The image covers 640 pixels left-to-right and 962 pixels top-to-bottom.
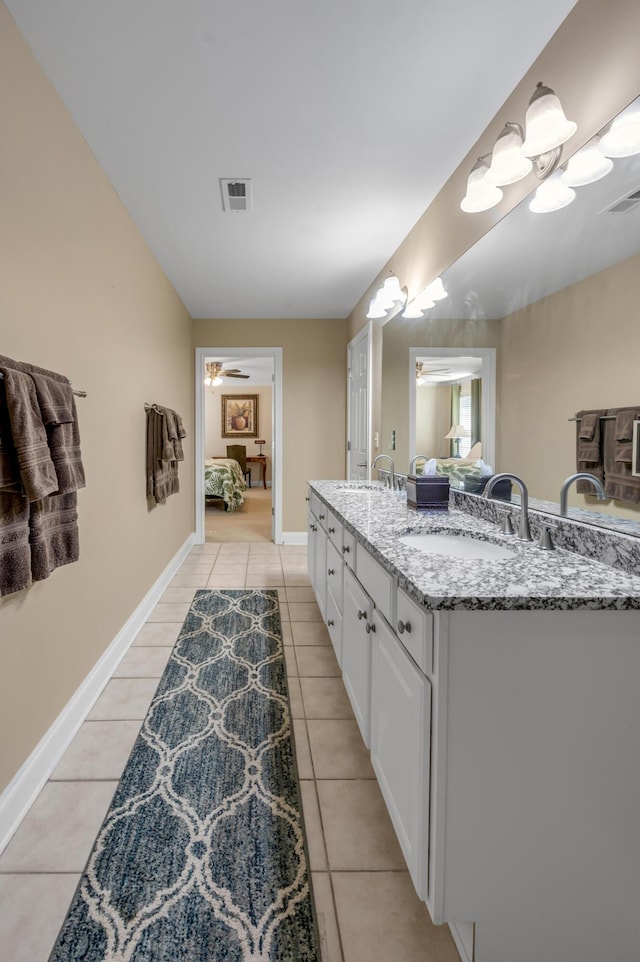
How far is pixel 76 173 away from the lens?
2023 millimetres

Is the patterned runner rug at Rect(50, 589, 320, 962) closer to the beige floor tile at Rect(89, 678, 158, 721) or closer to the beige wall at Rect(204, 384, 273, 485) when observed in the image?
the beige floor tile at Rect(89, 678, 158, 721)

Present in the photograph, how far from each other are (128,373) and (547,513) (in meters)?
2.31

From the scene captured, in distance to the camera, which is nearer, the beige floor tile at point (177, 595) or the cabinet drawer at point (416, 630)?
the cabinet drawer at point (416, 630)

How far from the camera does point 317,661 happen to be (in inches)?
97.6

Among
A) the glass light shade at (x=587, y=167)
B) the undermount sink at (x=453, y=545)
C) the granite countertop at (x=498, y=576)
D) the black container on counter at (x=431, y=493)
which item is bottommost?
the undermount sink at (x=453, y=545)

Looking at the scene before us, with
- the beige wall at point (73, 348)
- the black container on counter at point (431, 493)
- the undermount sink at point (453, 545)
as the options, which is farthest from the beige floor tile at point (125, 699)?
the black container on counter at point (431, 493)

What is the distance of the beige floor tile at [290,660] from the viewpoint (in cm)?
237

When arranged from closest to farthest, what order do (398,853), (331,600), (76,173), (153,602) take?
(398,853), (76,173), (331,600), (153,602)

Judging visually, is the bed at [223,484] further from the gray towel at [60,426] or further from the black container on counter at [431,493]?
the gray towel at [60,426]

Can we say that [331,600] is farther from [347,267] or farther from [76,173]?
[347,267]

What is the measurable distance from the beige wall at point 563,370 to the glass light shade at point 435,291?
65 cm

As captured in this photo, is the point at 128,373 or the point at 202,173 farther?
the point at 128,373

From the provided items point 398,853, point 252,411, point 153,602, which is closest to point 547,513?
point 398,853

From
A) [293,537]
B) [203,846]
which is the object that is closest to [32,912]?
[203,846]
